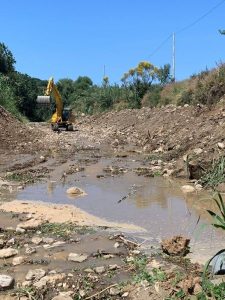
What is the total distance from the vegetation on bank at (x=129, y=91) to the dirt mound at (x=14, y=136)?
5.78 m

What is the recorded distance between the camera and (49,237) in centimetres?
613

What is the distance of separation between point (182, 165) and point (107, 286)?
24.5 feet

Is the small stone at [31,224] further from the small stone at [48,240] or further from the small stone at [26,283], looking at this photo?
the small stone at [26,283]

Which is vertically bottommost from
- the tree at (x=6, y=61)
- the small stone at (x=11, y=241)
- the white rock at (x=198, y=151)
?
the small stone at (x=11, y=241)

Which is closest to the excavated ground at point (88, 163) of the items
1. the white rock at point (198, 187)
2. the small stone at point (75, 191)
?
the white rock at point (198, 187)

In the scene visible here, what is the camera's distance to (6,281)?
4.51 meters

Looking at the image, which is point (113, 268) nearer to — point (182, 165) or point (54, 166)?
point (182, 165)

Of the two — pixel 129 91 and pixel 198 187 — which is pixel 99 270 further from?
pixel 129 91

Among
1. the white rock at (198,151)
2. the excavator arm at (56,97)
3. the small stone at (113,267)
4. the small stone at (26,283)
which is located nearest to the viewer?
the small stone at (26,283)

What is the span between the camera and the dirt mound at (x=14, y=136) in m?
17.9

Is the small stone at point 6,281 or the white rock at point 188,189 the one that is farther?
the white rock at point 188,189

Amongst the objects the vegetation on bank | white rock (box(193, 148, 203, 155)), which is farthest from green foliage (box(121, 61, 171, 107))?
white rock (box(193, 148, 203, 155))

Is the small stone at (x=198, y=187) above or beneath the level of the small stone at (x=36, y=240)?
above

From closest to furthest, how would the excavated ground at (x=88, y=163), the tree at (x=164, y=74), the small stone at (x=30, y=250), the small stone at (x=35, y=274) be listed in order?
the excavated ground at (x=88, y=163) < the small stone at (x=35, y=274) < the small stone at (x=30, y=250) < the tree at (x=164, y=74)
